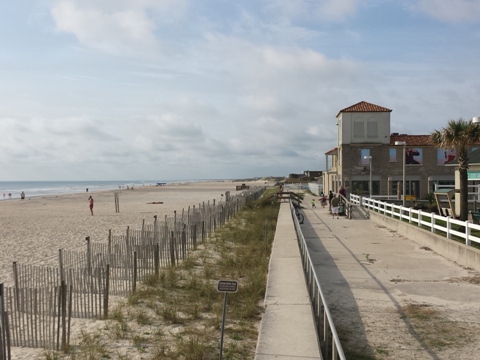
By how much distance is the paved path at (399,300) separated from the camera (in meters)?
7.50

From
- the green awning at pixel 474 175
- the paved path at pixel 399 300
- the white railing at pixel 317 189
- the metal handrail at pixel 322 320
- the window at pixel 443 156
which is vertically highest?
the window at pixel 443 156

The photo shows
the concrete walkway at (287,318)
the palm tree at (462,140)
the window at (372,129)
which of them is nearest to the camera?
the concrete walkway at (287,318)

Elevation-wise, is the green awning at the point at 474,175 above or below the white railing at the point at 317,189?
above

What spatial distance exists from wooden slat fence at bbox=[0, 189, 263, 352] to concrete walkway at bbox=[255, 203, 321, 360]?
125 inches

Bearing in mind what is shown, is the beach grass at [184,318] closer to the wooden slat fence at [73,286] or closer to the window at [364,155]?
the wooden slat fence at [73,286]

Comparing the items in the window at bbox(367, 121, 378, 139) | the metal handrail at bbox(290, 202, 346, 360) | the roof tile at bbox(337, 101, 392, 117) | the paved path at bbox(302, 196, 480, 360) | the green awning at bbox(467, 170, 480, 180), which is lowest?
the paved path at bbox(302, 196, 480, 360)

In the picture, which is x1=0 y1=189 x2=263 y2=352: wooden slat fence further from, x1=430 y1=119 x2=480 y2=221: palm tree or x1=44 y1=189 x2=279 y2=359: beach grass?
x1=430 y1=119 x2=480 y2=221: palm tree

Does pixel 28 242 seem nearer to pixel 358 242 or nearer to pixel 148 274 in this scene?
pixel 148 274

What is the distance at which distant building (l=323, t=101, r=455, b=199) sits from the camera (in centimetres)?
4284

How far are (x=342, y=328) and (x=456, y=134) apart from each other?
1559 cm

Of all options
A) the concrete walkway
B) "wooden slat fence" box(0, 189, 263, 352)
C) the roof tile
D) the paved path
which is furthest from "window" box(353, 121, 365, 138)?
the concrete walkway

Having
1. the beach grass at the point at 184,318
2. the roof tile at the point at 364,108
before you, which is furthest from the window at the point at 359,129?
the beach grass at the point at 184,318

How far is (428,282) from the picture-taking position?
11852 mm

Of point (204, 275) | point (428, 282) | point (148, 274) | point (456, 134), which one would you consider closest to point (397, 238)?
point (456, 134)
